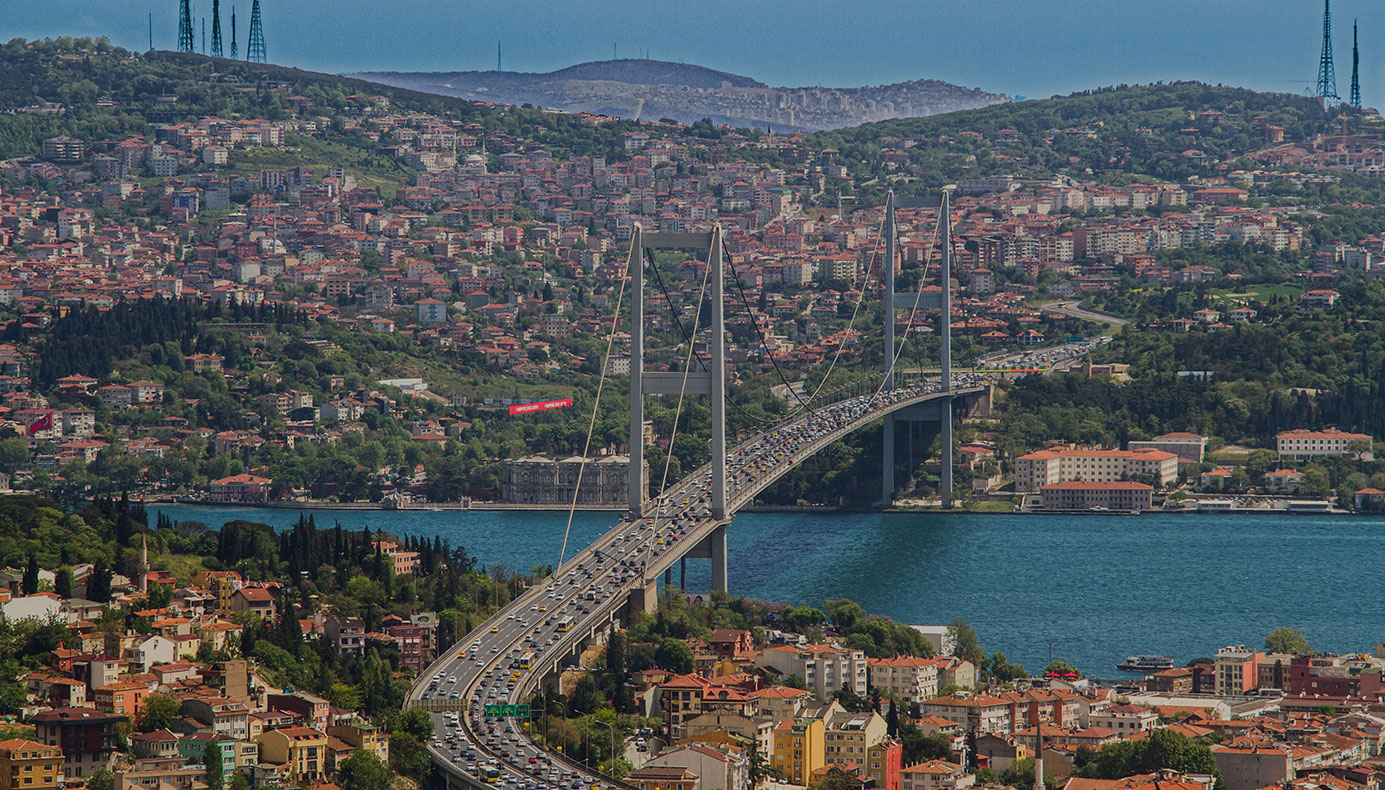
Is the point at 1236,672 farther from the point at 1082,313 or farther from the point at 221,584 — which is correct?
the point at 1082,313

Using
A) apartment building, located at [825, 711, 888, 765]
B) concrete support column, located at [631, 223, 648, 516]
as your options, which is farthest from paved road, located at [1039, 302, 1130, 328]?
apartment building, located at [825, 711, 888, 765]

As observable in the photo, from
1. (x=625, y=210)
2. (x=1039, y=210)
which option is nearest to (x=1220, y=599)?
(x=1039, y=210)

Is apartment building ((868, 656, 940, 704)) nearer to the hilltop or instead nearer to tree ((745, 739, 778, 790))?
tree ((745, 739, 778, 790))

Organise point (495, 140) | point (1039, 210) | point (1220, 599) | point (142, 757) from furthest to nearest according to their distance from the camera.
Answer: point (495, 140)
point (1039, 210)
point (1220, 599)
point (142, 757)

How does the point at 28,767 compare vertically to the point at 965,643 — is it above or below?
above

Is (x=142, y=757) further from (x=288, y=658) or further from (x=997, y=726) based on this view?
(x=997, y=726)

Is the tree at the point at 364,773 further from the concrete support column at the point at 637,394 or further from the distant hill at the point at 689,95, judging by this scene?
the distant hill at the point at 689,95

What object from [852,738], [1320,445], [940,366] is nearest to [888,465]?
[940,366]
